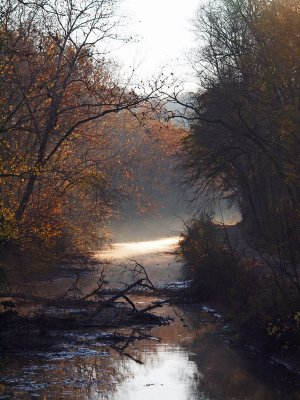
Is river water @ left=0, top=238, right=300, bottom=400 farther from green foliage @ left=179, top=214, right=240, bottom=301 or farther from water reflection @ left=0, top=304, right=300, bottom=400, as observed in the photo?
green foliage @ left=179, top=214, right=240, bottom=301

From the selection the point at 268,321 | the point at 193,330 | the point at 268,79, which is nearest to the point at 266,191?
the point at 268,79

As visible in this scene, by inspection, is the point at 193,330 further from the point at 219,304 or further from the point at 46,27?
the point at 46,27

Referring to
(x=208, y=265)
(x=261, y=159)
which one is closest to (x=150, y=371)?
(x=208, y=265)

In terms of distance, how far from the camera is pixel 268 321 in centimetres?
1769

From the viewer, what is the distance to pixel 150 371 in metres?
16.6

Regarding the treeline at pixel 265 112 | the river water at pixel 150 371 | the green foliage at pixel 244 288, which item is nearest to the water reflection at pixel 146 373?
the river water at pixel 150 371

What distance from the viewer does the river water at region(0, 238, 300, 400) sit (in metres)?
14.7

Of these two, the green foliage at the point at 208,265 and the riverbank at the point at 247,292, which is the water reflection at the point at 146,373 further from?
the green foliage at the point at 208,265

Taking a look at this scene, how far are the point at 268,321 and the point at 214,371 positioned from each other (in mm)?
1775

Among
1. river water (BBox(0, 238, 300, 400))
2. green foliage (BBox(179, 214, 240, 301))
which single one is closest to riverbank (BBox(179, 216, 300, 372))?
green foliage (BBox(179, 214, 240, 301))

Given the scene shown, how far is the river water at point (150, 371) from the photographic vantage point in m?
14.7

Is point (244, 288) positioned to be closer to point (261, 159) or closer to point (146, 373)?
point (146, 373)

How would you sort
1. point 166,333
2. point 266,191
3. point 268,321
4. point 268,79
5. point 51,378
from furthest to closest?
point 266,191, point 268,79, point 166,333, point 268,321, point 51,378

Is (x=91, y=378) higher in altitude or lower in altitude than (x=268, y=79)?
lower
